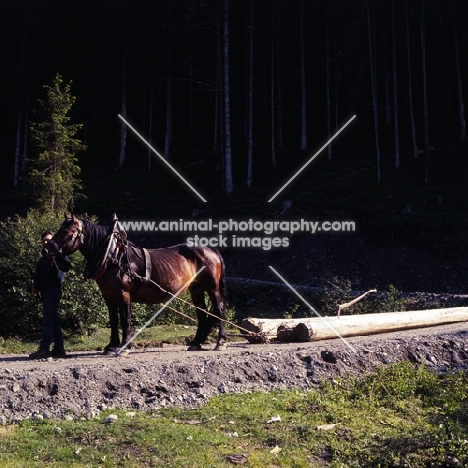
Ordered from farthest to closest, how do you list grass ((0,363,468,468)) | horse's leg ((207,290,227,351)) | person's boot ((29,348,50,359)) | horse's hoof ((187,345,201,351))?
1. horse's leg ((207,290,227,351))
2. horse's hoof ((187,345,201,351))
3. person's boot ((29,348,50,359))
4. grass ((0,363,468,468))

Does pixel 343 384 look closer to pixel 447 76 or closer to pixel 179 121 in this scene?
pixel 447 76

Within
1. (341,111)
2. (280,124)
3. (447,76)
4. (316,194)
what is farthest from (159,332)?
(447,76)

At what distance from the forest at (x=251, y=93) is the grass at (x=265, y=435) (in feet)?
82.9

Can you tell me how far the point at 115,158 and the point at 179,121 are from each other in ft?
24.5

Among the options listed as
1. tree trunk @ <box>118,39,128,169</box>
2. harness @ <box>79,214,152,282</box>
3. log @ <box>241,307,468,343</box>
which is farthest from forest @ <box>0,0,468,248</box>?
harness @ <box>79,214,152,282</box>

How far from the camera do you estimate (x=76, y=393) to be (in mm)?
8875

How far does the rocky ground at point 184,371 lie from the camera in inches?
345

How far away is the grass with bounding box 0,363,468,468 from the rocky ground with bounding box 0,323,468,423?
39cm

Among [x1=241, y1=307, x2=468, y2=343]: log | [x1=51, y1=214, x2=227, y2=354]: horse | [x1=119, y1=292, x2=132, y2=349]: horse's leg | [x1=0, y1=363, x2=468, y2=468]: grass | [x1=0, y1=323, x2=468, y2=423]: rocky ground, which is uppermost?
[x1=51, y1=214, x2=227, y2=354]: horse

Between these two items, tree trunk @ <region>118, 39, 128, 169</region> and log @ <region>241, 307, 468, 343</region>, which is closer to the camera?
log @ <region>241, 307, 468, 343</region>

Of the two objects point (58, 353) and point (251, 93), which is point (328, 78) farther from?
point (58, 353)

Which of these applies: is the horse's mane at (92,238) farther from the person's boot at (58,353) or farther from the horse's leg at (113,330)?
the person's boot at (58,353)

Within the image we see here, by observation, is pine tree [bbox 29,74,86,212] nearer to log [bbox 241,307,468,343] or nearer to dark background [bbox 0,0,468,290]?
dark background [bbox 0,0,468,290]

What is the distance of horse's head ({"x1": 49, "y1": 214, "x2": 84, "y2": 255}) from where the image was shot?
1100 centimetres
